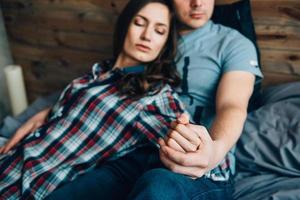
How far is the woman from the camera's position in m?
1.16

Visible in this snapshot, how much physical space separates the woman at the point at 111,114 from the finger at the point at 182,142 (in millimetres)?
251

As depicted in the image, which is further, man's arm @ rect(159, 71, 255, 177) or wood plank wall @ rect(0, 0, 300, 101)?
wood plank wall @ rect(0, 0, 300, 101)

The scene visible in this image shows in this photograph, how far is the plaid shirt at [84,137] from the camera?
1.15 m

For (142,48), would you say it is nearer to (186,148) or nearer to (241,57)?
(241,57)

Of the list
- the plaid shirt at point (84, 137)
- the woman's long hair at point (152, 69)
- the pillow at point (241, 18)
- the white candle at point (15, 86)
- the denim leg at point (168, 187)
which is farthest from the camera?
the white candle at point (15, 86)

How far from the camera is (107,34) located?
184 centimetres

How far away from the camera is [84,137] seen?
123cm

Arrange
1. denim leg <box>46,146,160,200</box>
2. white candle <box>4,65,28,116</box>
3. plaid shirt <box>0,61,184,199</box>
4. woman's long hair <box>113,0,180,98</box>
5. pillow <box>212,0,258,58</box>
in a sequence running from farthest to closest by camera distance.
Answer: white candle <box>4,65,28,116</box>
pillow <box>212,0,258,58</box>
woman's long hair <box>113,0,180,98</box>
plaid shirt <box>0,61,184,199</box>
denim leg <box>46,146,160,200</box>

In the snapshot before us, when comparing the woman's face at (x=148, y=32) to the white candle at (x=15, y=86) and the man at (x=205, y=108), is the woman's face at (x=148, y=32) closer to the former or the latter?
the man at (x=205, y=108)

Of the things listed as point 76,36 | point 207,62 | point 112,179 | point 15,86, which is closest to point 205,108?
point 207,62

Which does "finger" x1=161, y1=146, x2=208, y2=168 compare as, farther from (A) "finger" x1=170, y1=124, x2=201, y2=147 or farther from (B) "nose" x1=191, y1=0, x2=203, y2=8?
(B) "nose" x1=191, y1=0, x2=203, y2=8

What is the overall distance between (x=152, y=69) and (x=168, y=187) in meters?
0.58

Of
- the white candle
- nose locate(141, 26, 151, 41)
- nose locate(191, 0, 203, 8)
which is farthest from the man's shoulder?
the white candle

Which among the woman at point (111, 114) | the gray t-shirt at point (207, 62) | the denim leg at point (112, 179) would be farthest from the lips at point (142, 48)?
the denim leg at point (112, 179)
